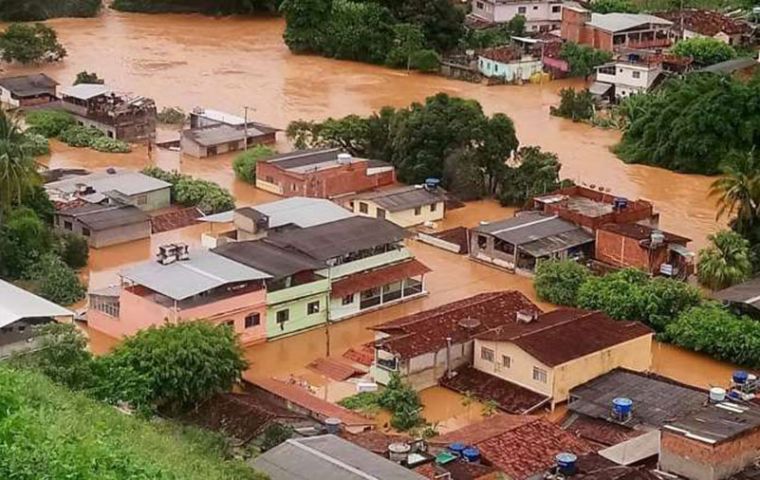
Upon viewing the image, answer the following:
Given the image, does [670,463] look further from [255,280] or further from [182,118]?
[182,118]

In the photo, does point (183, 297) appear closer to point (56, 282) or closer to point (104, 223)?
point (56, 282)

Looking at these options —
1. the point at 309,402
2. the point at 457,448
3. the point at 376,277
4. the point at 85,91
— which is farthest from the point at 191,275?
the point at 85,91

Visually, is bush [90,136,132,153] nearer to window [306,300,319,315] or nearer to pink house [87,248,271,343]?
pink house [87,248,271,343]

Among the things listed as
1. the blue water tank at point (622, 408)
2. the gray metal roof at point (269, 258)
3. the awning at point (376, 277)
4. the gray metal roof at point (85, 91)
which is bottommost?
the blue water tank at point (622, 408)

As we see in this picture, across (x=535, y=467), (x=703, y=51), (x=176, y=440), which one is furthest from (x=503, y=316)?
(x=703, y=51)

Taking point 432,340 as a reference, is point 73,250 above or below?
below

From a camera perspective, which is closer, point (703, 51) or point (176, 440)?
point (176, 440)

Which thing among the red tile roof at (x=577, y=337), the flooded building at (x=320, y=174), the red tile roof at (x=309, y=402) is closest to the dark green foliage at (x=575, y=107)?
the flooded building at (x=320, y=174)

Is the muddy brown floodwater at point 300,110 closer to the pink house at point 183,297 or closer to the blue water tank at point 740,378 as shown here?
the pink house at point 183,297
